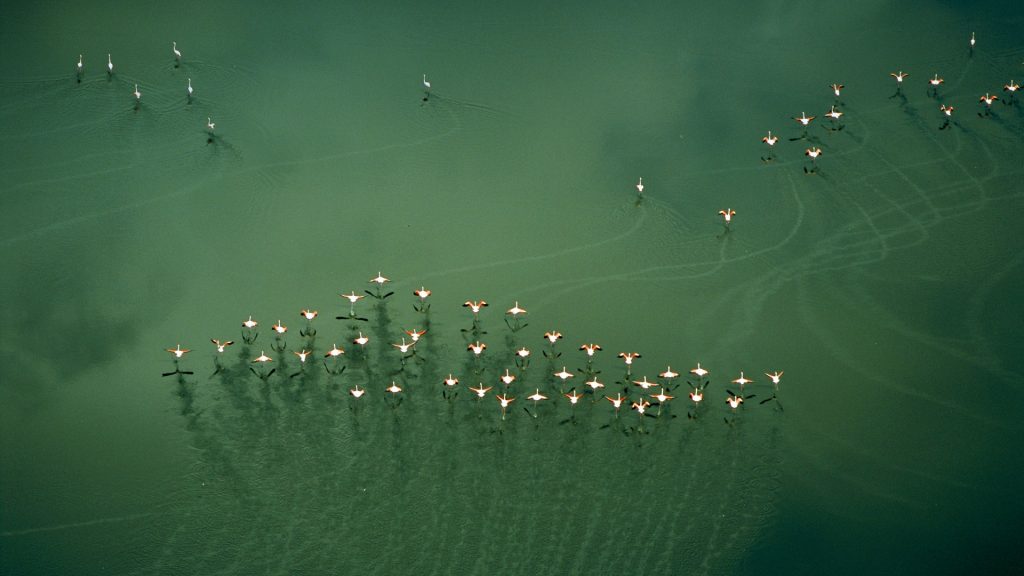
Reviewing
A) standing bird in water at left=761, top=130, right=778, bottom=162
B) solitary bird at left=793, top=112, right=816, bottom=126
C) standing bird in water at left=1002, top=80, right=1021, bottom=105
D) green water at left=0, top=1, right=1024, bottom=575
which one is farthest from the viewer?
standing bird in water at left=1002, top=80, right=1021, bottom=105

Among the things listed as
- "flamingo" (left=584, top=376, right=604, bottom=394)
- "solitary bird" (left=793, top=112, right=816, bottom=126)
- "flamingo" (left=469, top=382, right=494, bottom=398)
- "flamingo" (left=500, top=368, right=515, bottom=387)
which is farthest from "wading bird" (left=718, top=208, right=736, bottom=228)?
"flamingo" (left=469, top=382, right=494, bottom=398)

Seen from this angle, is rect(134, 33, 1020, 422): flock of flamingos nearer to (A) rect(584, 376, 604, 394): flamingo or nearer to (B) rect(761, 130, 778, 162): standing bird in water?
(A) rect(584, 376, 604, 394): flamingo

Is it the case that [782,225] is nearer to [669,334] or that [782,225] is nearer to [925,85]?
[669,334]

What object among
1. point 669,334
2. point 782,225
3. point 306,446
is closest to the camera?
point 306,446

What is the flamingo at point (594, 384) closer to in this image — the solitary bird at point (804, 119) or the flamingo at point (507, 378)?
the flamingo at point (507, 378)

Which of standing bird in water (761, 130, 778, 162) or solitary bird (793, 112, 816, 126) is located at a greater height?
solitary bird (793, 112, 816, 126)

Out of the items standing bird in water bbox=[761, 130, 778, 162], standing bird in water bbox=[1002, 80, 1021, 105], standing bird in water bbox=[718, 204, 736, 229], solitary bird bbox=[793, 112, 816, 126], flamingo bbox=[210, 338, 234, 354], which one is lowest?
flamingo bbox=[210, 338, 234, 354]

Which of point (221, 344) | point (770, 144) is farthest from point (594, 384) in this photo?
point (770, 144)

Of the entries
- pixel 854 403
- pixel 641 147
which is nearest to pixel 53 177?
pixel 641 147

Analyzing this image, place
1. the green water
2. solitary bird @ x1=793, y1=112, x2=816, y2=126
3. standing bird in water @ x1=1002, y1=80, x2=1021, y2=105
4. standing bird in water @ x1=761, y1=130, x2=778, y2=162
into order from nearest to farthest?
the green water < standing bird in water @ x1=761, y1=130, x2=778, y2=162 < solitary bird @ x1=793, y1=112, x2=816, y2=126 < standing bird in water @ x1=1002, y1=80, x2=1021, y2=105
